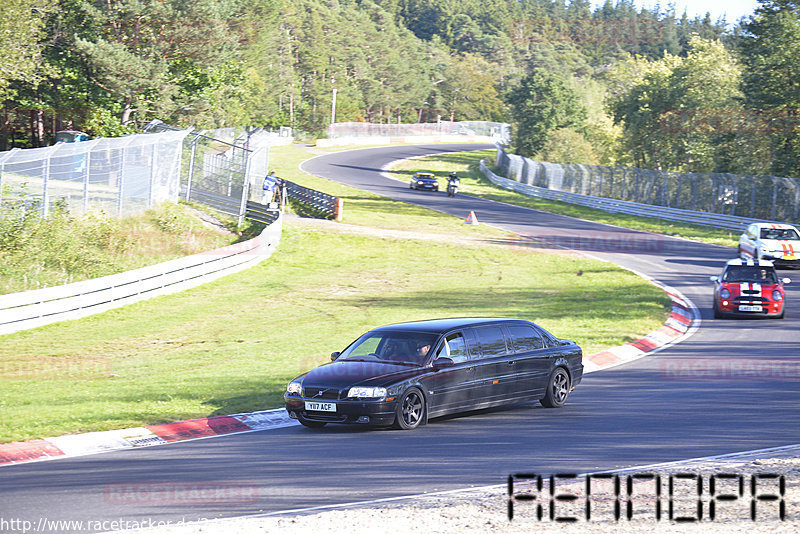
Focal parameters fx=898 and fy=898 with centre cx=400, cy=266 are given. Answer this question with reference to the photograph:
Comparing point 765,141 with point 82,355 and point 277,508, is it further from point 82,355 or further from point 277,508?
point 277,508

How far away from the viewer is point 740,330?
21156 millimetres

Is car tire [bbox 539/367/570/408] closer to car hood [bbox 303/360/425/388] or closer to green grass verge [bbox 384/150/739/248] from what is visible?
car hood [bbox 303/360/425/388]

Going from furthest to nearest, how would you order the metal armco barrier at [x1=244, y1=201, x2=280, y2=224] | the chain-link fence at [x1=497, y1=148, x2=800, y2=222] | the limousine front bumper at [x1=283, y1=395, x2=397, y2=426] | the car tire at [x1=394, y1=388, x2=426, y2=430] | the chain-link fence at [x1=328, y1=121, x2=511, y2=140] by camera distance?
the chain-link fence at [x1=328, y1=121, x2=511, y2=140], the chain-link fence at [x1=497, y1=148, x2=800, y2=222], the metal armco barrier at [x1=244, y1=201, x2=280, y2=224], the car tire at [x1=394, y1=388, x2=426, y2=430], the limousine front bumper at [x1=283, y1=395, x2=397, y2=426]

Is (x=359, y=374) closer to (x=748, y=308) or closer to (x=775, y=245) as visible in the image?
(x=748, y=308)

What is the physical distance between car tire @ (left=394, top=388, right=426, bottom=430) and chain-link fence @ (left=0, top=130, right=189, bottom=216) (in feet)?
52.0

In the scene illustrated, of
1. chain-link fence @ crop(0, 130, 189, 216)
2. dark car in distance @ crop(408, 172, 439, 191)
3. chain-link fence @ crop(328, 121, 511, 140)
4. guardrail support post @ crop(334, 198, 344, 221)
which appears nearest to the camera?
chain-link fence @ crop(0, 130, 189, 216)

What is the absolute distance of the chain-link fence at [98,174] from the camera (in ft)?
77.8

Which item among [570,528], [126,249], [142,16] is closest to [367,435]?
[570,528]

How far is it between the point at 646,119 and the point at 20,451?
68085 mm

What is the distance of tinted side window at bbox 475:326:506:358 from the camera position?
12492 millimetres
